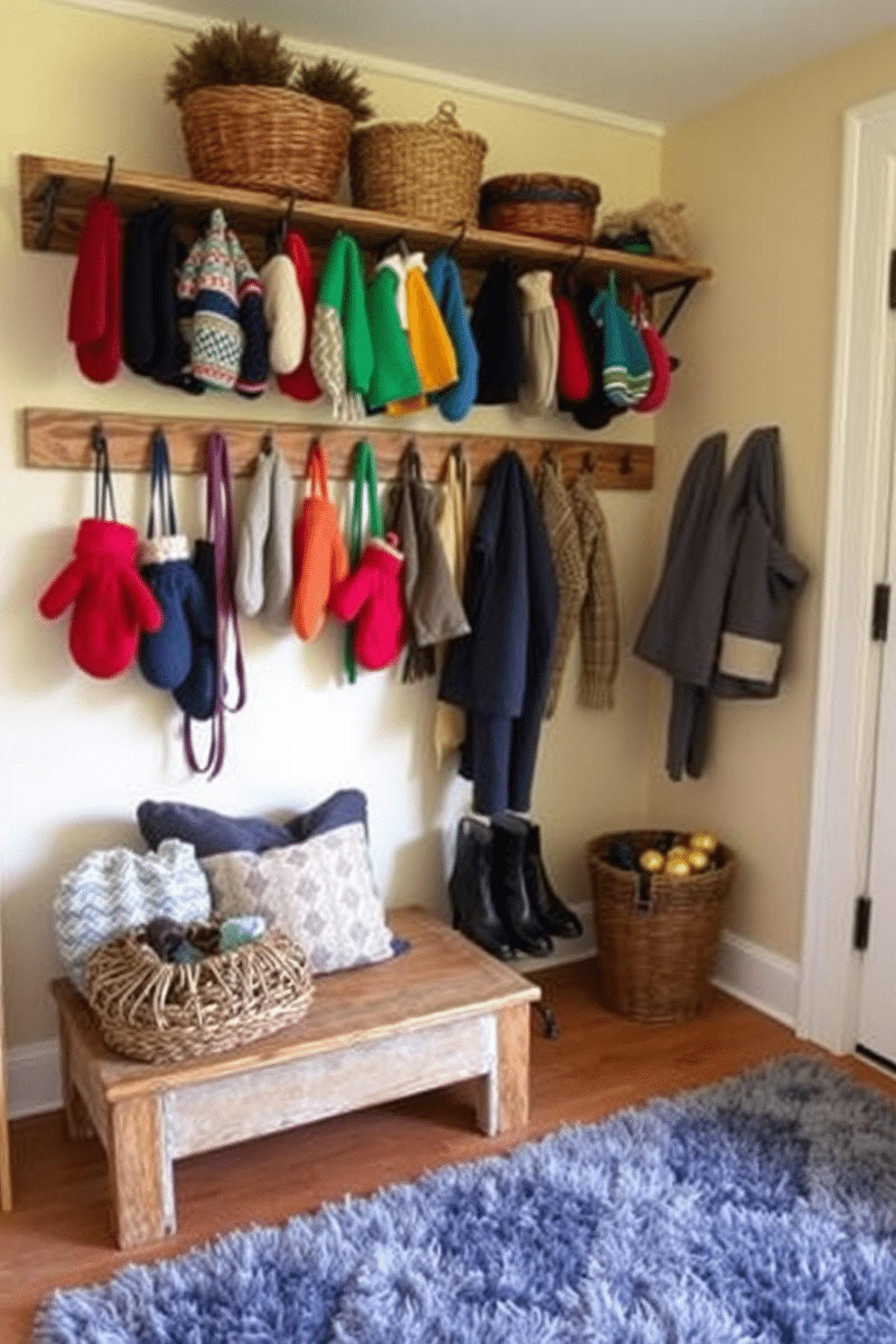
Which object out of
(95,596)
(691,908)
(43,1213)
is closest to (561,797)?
(691,908)

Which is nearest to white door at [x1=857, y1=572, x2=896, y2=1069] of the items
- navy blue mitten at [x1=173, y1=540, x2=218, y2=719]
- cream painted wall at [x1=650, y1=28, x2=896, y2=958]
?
cream painted wall at [x1=650, y1=28, x2=896, y2=958]

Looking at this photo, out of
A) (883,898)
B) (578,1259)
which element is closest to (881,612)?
(883,898)

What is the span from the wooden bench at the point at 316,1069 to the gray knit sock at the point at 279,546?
82cm

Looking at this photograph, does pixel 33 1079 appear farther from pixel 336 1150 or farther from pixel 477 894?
pixel 477 894

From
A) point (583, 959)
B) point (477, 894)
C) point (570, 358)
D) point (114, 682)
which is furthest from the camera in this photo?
point (583, 959)

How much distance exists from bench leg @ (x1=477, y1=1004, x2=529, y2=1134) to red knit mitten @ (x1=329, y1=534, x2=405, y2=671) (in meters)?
0.85

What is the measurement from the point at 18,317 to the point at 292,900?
1.31m

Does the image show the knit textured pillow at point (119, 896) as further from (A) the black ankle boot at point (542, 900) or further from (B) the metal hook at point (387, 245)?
(B) the metal hook at point (387, 245)

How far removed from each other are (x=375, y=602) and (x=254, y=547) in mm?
310

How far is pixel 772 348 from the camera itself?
271cm

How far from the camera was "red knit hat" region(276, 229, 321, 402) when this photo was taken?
228 cm

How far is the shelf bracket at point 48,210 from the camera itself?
6.76ft

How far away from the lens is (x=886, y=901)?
253 cm

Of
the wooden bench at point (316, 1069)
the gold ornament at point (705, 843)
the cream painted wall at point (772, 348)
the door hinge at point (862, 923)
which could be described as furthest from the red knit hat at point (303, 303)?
the door hinge at point (862, 923)
